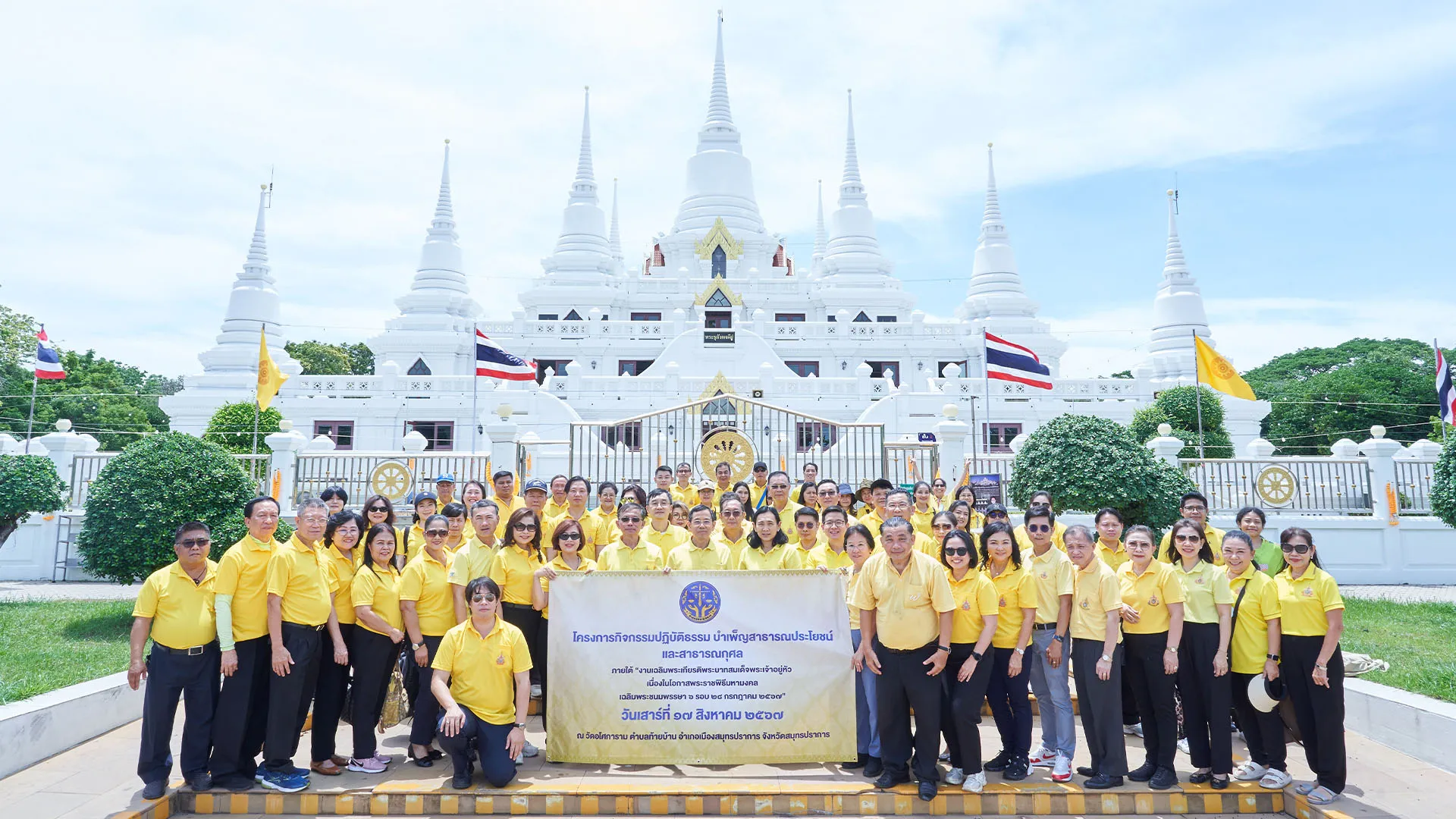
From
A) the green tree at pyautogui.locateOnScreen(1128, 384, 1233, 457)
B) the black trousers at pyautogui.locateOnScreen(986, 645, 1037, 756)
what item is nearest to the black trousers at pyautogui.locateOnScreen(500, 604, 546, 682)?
the black trousers at pyautogui.locateOnScreen(986, 645, 1037, 756)

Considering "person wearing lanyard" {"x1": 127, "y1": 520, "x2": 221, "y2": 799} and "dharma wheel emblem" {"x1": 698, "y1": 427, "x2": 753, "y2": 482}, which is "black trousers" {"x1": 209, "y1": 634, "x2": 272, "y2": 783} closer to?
"person wearing lanyard" {"x1": 127, "y1": 520, "x2": 221, "y2": 799}

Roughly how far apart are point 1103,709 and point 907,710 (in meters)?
1.37

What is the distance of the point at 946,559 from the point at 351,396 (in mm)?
25818

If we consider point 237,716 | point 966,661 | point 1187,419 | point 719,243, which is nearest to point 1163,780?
point 966,661

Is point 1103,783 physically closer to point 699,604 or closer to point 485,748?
point 699,604

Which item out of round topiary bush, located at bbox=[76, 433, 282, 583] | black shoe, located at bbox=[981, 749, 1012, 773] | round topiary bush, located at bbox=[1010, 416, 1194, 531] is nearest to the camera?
black shoe, located at bbox=[981, 749, 1012, 773]

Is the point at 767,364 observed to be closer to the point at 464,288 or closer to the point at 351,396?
the point at 351,396

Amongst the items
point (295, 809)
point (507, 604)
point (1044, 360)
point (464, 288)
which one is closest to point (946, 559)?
point (507, 604)

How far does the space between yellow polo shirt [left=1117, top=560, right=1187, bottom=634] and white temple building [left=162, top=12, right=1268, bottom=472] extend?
1238 centimetres

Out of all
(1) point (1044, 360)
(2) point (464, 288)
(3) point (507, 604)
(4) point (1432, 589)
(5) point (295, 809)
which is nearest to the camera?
(5) point (295, 809)

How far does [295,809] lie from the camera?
5.90 meters

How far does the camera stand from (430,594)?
21.5ft

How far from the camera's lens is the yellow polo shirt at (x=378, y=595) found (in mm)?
6371

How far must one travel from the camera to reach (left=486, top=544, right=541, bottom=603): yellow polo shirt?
22.5 feet
